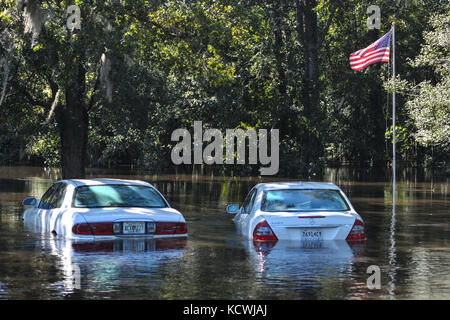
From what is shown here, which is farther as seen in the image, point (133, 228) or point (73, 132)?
point (73, 132)

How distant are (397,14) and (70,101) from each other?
3802 centimetres

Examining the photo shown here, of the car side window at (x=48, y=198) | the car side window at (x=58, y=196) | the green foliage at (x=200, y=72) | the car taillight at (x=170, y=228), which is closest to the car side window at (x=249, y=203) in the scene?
the car taillight at (x=170, y=228)

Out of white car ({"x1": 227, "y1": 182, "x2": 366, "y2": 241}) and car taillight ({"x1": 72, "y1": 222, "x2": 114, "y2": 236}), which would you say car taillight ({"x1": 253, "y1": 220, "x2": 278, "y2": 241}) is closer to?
white car ({"x1": 227, "y1": 182, "x2": 366, "y2": 241})

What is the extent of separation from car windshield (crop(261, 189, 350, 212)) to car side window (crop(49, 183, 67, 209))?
→ 11.4 feet

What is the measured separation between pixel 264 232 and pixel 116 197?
259 centimetres

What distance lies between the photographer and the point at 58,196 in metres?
15.4

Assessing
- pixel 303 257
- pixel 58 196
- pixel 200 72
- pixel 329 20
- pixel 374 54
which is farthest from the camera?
pixel 329 20

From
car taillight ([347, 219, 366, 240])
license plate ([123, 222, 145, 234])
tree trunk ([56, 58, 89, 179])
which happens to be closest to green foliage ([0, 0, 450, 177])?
tree trunk ([56, 58, 89, 179])

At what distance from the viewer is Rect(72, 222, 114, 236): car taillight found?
44.8 feet

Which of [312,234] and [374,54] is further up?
[374,54]

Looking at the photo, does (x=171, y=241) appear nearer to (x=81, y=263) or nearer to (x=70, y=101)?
(x=81, y=263)

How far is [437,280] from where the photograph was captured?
457 inches

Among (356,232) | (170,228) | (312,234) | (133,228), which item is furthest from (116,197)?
(356,232)

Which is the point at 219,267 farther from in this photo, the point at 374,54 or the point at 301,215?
the point at 374,54
